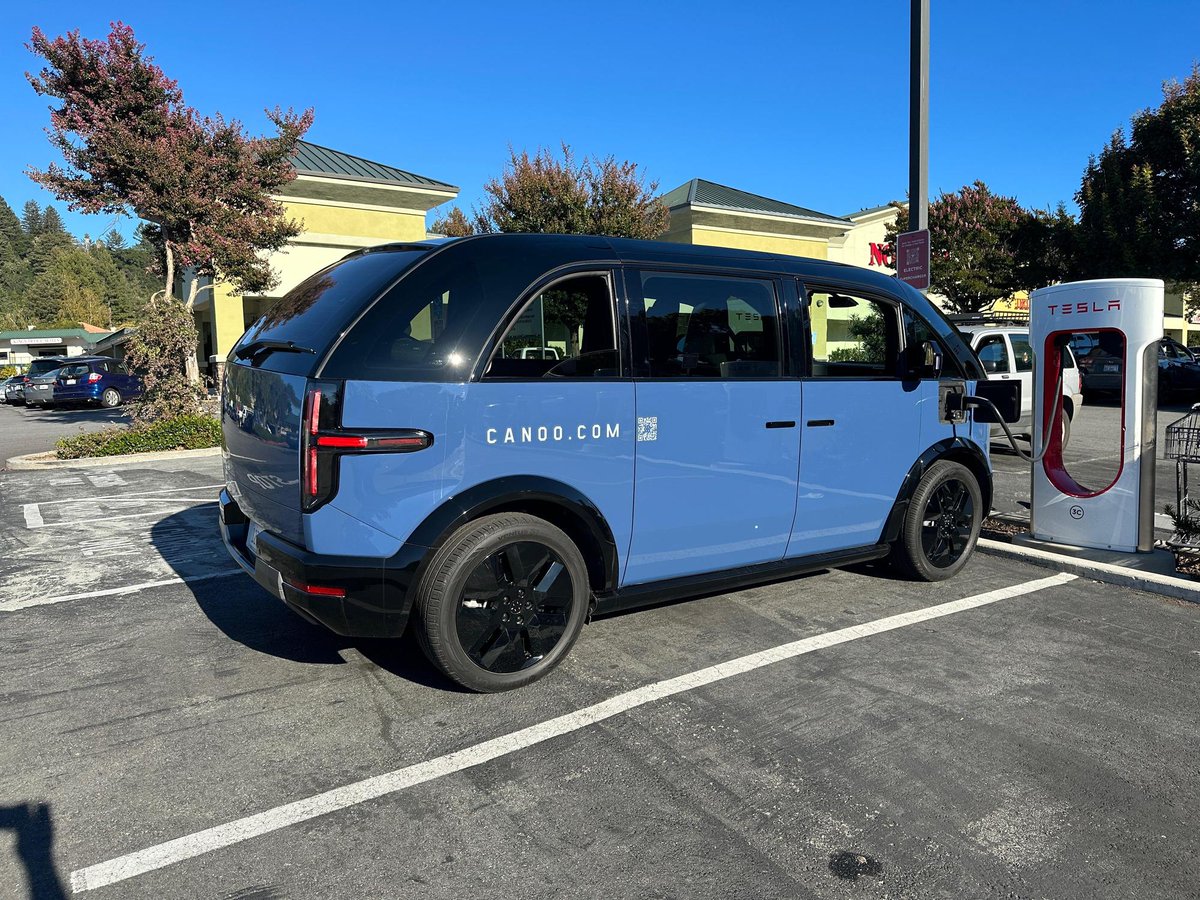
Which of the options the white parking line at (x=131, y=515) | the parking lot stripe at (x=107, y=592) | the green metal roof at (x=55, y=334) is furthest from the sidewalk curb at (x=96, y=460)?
the green metal roof at (x=55, y=334)

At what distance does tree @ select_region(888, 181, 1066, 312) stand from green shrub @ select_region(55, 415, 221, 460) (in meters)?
23.1

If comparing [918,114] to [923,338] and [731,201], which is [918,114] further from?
[731,201]

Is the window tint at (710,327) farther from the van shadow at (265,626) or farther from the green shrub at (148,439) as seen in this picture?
the green shrub at (148,439)

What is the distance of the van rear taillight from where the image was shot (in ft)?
11.0

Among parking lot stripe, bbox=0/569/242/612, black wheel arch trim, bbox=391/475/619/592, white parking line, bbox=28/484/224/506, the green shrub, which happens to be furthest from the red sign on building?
the green shrub

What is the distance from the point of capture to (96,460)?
12.1 meters

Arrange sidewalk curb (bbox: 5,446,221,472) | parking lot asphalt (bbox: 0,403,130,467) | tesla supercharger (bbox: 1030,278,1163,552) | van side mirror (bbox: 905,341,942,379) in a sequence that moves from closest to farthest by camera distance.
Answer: van side mirror (bbox: 905,341,942,379), tesla supercharger (bbox: 1030,278,1163,552), sidewalk curb (bbox: 5,446,221,472), parking lot asphalt (bbox: 0,403,130,467)

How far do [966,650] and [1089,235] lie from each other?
78.2 feet

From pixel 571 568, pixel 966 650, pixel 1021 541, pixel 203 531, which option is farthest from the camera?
pixel 203 531

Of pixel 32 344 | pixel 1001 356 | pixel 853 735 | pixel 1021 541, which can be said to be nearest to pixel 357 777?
pixel 853 735

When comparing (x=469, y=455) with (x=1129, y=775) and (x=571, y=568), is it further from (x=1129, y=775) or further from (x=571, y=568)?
(x=1129, y=775)

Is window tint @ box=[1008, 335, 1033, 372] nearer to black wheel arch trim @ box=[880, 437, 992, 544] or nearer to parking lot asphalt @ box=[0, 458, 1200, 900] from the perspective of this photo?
black wheel arch trim @ box=[880, 437, 992, 544]

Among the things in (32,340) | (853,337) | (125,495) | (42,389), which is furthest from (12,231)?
(853,337)

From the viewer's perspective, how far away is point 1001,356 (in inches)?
504
